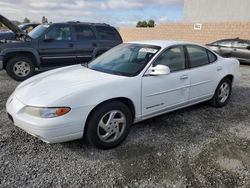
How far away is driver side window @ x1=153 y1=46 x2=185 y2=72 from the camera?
4.12 metres

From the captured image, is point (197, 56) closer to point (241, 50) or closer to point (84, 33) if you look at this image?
point (84, 33)

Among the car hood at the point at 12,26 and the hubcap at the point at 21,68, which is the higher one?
the car hood at the point at 12,26

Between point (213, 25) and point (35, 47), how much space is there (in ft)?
43.4

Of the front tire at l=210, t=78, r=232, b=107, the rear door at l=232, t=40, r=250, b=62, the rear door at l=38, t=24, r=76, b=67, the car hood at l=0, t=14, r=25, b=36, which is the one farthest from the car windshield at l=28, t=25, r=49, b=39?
the rear door at l=232, t=40, r=250, b=62

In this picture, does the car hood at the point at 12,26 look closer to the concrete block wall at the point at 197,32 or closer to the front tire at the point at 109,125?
the front tire at the point at 109,125

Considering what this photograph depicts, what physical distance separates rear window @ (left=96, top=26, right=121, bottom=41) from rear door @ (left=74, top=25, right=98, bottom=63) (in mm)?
294

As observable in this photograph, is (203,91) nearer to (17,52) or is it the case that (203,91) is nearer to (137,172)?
(137,172)

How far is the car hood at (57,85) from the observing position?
3.19 meters

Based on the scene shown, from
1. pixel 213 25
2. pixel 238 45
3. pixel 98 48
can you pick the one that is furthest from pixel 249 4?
pixel 98 48

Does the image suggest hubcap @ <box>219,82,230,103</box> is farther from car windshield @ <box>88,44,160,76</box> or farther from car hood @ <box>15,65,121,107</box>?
car hood @ <box>15,65,121,107</box>

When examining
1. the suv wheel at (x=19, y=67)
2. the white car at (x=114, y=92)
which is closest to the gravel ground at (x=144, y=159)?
the white car at (x=114, y=92)

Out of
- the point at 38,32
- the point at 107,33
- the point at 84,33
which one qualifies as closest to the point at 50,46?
the point at 38,32

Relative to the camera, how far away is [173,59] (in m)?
4.33

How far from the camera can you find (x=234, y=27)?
16.0 meters
